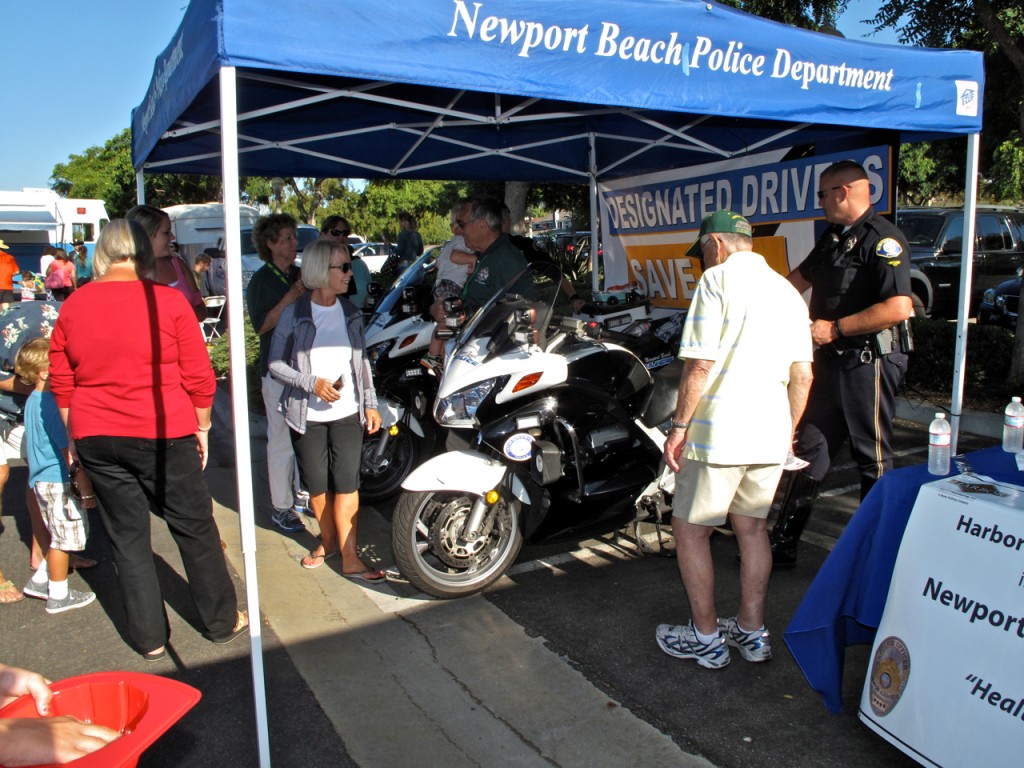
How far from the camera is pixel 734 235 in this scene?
10.2 ft

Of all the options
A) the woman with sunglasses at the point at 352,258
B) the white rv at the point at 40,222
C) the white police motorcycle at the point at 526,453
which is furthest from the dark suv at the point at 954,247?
the white rv at the point at 40,222

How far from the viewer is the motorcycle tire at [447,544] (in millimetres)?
3682

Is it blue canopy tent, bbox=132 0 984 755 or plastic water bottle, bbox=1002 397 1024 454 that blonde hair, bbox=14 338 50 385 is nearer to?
blue canopy tent, bbox=132 0 984 755

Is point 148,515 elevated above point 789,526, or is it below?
above

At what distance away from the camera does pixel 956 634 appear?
2.36m

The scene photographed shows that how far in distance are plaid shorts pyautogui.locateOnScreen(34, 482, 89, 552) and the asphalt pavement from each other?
1.44 ft

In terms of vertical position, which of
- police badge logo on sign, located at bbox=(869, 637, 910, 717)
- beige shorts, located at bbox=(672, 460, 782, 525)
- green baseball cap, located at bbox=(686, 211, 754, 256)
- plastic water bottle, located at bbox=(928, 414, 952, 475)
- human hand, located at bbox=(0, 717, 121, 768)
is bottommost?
police badge logo on sign, located at bbox=(869, 637, 910, 717)

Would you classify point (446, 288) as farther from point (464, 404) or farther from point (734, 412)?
point (734, 412)

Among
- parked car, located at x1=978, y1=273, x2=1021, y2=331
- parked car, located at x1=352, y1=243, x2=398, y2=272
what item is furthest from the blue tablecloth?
parked car, located at x1=352, y1=243, x2=398, y2=272

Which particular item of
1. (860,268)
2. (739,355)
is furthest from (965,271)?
(739,355)

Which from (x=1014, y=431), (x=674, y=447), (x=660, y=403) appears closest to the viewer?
(x=1014, y=431)

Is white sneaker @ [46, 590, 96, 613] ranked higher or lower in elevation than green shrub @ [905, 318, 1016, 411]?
lower

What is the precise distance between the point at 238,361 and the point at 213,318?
36.2 ft

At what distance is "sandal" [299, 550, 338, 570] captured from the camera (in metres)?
4.42
